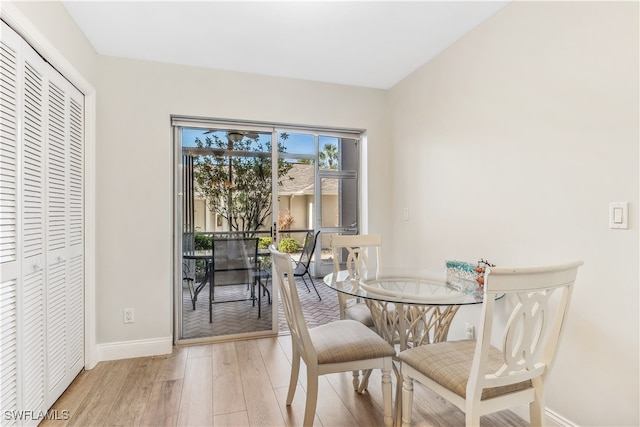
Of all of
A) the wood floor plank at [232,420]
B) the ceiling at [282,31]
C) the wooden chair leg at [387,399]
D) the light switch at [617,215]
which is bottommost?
the wood floor plank at [232,420]

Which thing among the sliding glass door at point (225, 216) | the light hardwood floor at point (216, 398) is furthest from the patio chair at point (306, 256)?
the light hardwood floor at point (216, 398)

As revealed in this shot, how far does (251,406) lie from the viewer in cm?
205

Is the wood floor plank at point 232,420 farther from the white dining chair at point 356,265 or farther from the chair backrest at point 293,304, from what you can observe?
the white dining chair at point 356,265

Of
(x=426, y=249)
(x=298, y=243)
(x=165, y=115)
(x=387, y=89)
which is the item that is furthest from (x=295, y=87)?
(x=298, y=243)

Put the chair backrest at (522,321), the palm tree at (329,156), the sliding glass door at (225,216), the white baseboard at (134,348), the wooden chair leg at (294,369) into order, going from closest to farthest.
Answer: the chair backrest at (522,321) → the wooden chair leg at (294,369) → the white baseboard at (134,348) → the sliding glass door at (225,216) → the palm tree at (329,156)

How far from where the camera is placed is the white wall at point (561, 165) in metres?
1.53

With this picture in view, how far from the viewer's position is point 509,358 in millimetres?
1328

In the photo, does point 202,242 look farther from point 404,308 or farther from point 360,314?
point 404,308

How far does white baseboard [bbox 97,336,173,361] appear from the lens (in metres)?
2.70

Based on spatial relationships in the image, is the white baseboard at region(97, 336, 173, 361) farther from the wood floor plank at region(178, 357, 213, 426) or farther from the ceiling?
the ceiling

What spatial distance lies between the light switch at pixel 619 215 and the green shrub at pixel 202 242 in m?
2.82

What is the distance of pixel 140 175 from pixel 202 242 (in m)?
0.77

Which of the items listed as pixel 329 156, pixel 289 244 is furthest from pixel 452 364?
pixel 289 244

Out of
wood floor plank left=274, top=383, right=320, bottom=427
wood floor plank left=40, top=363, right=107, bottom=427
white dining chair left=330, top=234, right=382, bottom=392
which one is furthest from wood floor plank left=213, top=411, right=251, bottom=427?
wood floor plank left=40, top=363, right=107, bottom=427
